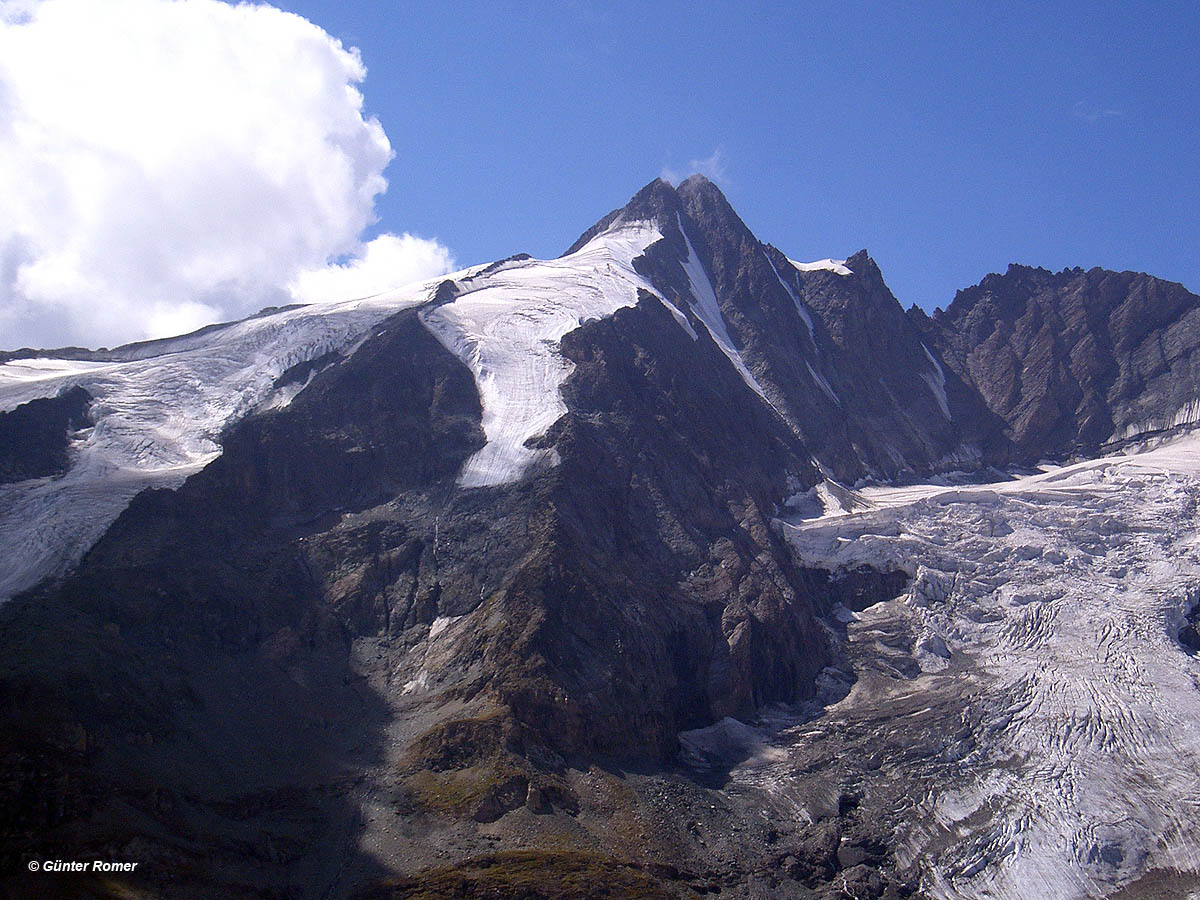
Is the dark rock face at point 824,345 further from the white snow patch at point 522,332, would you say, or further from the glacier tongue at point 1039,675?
→ the glacier tongue at point 1039,675

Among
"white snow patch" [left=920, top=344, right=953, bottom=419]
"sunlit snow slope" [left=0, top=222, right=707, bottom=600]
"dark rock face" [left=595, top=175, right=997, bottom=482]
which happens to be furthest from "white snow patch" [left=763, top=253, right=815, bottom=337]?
"sunlit snow slope" [left=0, top=222, right=707, bottom=600]

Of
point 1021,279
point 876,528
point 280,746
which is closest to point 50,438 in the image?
point 280,746

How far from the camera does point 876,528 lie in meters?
103

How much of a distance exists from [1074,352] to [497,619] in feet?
390

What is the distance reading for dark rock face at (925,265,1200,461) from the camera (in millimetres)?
142250

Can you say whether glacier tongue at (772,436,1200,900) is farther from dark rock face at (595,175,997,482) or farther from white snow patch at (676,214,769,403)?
white snow patch at (676,214,769,403)

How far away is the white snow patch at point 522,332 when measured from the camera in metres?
86.3

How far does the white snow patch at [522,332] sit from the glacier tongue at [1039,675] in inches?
1091

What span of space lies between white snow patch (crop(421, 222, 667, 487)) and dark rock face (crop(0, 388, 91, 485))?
29207mm

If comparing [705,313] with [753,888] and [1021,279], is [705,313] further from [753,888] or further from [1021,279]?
[753,888]

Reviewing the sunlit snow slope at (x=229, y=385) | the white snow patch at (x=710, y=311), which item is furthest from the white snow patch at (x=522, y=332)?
the white snow patch at (x=710, y=311)

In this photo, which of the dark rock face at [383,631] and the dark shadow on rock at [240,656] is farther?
the dark rock face at [383,631]

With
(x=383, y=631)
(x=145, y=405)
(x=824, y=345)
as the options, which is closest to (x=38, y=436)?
(x=145, y=405)

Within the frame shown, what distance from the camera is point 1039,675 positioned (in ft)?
257
